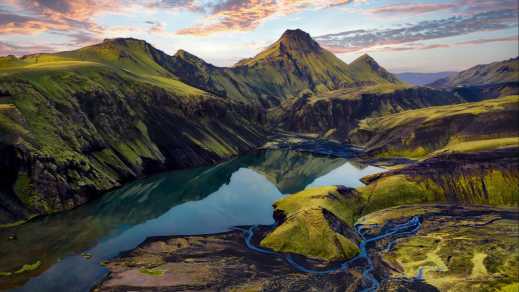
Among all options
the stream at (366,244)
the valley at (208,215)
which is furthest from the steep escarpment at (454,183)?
the stream at (366,244)

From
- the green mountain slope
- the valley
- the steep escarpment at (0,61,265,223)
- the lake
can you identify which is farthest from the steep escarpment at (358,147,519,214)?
the green mountain slope

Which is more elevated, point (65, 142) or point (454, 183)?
point (65, 142)

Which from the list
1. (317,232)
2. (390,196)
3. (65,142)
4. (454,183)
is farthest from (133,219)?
(454,183)

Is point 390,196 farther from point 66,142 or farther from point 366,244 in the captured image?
point 66,142

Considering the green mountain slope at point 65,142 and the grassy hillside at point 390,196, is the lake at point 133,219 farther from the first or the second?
the grassy hillside at point 390,196

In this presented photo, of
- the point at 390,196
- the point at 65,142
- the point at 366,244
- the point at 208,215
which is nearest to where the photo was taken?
the point at 366,244

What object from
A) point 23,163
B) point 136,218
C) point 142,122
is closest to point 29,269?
point 136,218

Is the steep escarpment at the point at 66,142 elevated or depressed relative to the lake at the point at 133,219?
elevated

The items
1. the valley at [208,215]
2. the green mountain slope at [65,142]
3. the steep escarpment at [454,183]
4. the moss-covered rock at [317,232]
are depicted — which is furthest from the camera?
the steep escarpment at [454,183]

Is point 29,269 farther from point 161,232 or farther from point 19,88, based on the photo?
point 19,88
